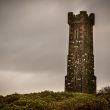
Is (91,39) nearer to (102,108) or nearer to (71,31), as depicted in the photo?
(71,31)

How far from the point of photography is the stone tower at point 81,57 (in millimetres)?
82625

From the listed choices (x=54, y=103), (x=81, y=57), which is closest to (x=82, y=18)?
(x=81, y=57)

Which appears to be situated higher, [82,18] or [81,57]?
[82,18]

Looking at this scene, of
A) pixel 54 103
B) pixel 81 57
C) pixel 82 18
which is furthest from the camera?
pixel 82 18

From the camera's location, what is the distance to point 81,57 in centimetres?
8344

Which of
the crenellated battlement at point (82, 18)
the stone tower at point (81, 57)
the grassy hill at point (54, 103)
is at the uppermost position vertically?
the crenellated battlement at point (82, 18)

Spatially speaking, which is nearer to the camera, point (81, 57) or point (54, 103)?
point (54, 103)

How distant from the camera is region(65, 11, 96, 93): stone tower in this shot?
82625 mm

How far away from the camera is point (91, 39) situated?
8612cm

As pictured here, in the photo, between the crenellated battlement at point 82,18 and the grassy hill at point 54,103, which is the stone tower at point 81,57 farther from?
the grassy hill at point 54,103

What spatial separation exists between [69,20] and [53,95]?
4378 cm

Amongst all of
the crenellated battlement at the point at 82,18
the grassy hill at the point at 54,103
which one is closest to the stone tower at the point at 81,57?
the crenellated battlement at the point at 82,18

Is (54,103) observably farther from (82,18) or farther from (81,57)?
(82,18)

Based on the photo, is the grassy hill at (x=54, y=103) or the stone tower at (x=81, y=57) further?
the stone tower at (x=81, y=57)
